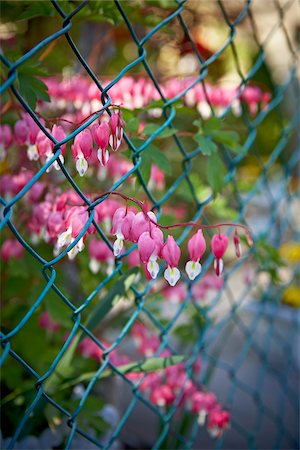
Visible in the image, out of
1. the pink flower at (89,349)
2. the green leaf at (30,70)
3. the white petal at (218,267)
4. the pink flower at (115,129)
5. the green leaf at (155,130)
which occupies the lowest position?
the pink flower at (89,349)

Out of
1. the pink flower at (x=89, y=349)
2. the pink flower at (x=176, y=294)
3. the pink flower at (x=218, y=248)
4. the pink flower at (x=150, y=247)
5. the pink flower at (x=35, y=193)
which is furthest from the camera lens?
the pink flower at (x=176, y=294)

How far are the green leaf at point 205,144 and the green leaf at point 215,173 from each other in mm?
24

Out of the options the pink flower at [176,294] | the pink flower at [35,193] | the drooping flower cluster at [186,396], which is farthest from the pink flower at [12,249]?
the pink flower at [176,294]

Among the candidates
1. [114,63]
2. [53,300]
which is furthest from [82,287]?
[114,63]

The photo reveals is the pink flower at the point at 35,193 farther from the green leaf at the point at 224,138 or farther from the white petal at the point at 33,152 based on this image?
the green leaf at the point at 224,138

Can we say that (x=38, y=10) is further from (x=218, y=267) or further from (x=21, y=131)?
(x=218, y=267)

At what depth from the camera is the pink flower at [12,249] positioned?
1122mm

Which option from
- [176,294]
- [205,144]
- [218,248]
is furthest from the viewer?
[176,294]

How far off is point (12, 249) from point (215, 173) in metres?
0.46

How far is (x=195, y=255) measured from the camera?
0.74 meters

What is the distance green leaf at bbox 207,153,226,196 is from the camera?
96cm

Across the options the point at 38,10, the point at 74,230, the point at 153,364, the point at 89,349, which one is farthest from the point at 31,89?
the point at 89,349

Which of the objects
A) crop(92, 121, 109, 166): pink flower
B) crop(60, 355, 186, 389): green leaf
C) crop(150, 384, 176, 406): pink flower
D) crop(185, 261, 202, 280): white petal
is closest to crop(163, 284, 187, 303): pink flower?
crop(150, 384, 176, 406): pink flower

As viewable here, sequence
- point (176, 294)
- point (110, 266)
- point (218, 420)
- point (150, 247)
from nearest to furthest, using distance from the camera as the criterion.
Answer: point (150, 247) < point (110, 266) < point (218, 420) < point (176, 294)
